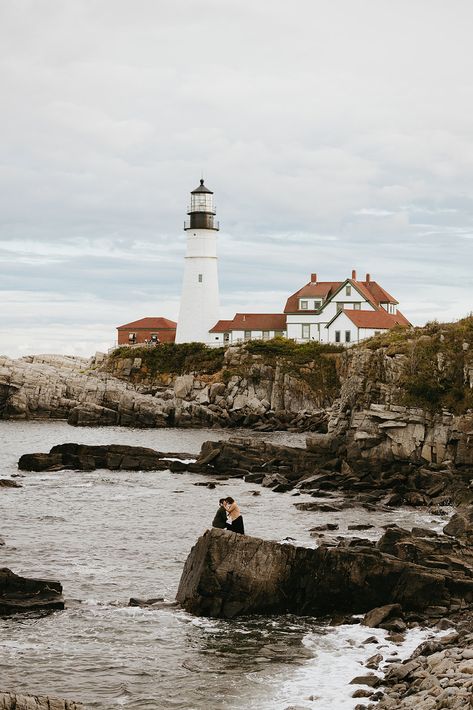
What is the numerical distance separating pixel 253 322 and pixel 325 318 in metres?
8.42

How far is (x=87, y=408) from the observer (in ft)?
266

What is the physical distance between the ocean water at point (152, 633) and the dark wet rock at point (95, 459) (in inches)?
486

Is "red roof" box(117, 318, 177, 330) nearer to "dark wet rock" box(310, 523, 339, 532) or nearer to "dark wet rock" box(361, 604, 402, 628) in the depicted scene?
"dark wet rock" box(310, 523, 339, 532)

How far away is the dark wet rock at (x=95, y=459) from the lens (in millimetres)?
A: 50125

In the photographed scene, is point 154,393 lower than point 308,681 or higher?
higher

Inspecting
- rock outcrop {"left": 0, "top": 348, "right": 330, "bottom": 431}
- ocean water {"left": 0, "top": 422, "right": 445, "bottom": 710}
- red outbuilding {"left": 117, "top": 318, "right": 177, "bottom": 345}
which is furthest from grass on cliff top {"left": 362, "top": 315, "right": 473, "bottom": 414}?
red outbuilding {"left": 117, "top": 318, "right": 177, "bottom": 345}

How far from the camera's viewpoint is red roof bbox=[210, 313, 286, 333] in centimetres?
10300

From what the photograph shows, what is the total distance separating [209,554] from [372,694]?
19.9ft

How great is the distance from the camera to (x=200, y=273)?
332 feet

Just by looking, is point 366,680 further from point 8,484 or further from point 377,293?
point 377,293

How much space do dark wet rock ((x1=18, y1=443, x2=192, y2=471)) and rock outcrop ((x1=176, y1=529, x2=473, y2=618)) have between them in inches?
1124

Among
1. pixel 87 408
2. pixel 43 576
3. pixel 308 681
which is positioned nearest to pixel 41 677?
pixel 308 681

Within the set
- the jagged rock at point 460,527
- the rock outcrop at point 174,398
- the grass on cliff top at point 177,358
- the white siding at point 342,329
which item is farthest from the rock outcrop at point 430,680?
the white siding at point 342,329

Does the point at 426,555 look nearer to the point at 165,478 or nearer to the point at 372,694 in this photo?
the point at 372,694
